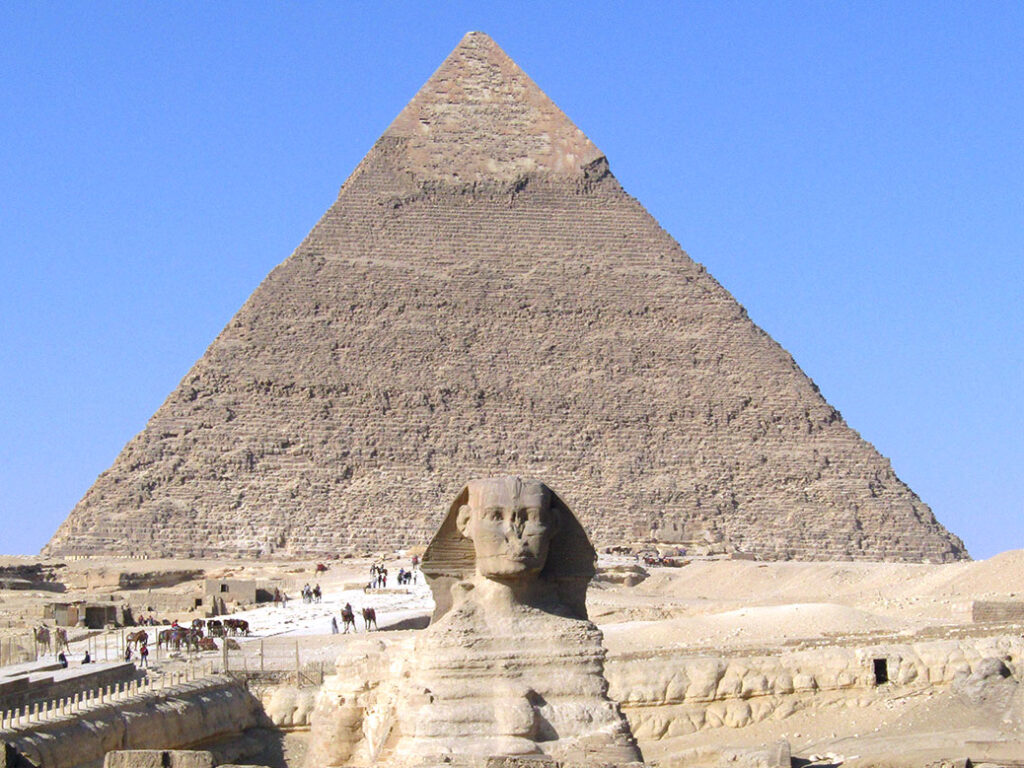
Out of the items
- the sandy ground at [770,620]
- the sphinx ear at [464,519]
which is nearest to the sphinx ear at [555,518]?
the sphinx ear at [464,519]

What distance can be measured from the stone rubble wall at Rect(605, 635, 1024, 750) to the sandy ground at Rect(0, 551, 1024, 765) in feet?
0.22

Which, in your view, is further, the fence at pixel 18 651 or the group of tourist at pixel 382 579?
the group of tourist at pixel 382 579

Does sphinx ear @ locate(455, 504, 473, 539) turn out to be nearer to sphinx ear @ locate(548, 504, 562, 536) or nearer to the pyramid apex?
sphinx ear @ locate(548, 504, 562, 536)

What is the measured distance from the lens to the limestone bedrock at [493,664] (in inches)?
287

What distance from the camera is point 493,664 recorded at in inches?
296

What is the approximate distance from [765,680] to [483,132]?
7817 centimetres

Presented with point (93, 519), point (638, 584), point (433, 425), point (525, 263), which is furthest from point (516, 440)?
point (638, 584)

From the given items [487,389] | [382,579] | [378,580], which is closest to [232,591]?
[382,579]

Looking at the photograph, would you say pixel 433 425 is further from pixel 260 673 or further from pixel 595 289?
pixel 260 673

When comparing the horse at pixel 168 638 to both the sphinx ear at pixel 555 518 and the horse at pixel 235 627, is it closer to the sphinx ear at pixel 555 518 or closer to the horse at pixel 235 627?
the horse at pixel 235 627

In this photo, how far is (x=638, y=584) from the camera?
37125 millimetres

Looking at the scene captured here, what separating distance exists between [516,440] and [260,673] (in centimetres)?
7083

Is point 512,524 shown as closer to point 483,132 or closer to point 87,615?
point 87,615

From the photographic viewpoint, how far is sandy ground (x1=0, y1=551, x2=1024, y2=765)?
8.23 meters
